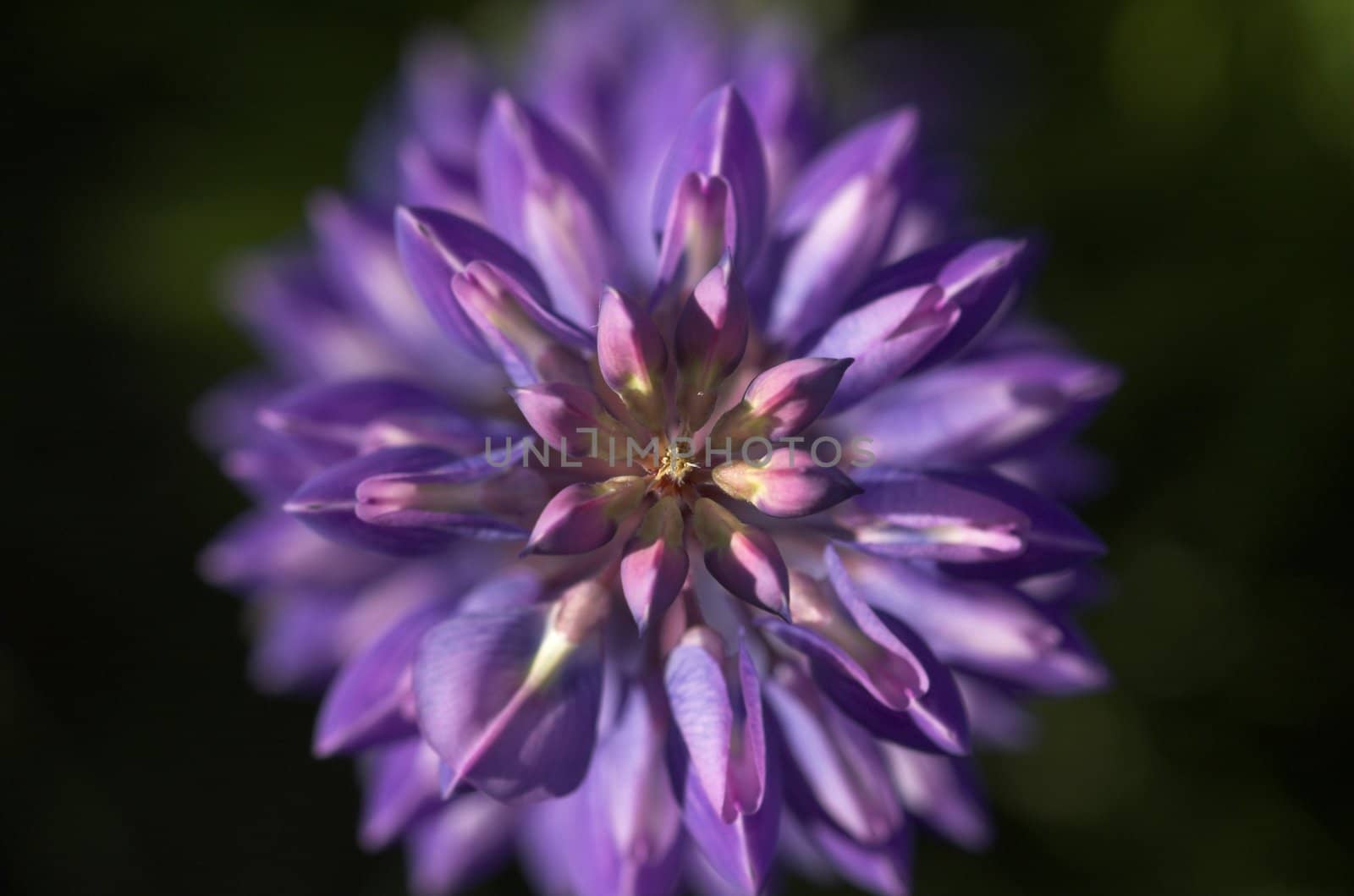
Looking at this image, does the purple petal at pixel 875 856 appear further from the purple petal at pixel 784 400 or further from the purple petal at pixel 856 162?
the purple petal at pixel 856 162

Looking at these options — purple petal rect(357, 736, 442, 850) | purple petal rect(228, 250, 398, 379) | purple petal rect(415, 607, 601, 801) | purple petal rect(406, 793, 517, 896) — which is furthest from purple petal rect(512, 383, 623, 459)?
purple petal rect(406, 793, 517, 896)

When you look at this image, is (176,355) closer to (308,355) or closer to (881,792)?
(308,355)

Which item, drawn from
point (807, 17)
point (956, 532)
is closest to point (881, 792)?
point (956, 532)

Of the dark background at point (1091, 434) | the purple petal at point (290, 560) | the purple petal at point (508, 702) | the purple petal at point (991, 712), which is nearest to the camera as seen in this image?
the purple petal at point (508, 702)

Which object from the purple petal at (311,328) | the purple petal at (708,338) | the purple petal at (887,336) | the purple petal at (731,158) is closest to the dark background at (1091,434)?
the purple petal at (311,328)

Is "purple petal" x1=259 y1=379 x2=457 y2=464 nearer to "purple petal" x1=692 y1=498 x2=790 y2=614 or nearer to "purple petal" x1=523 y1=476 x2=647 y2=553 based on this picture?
"purple petal" x1=523 y1=476 x2=647 y2=553
